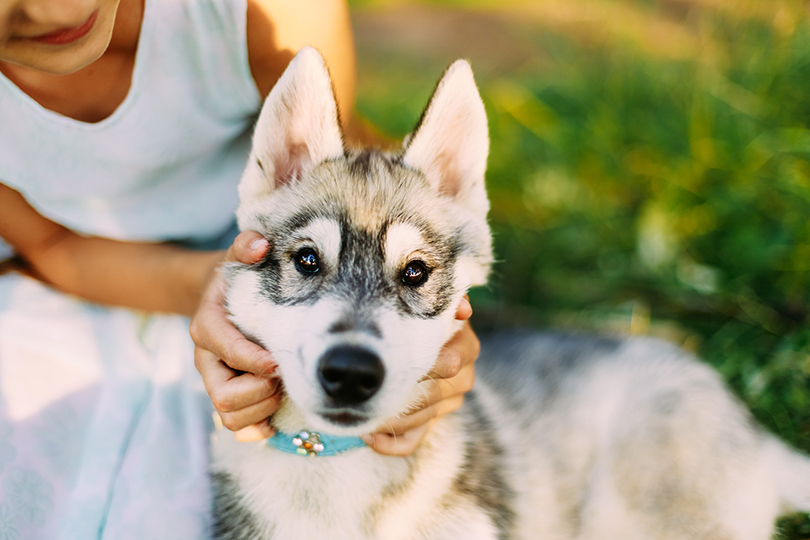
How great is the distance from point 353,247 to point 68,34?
1082mm

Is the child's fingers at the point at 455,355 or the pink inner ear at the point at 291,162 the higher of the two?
the pink inner ear at the point at 291,162

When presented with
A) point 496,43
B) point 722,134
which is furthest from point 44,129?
point 496,43

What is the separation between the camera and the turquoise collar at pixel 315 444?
5.92 ft

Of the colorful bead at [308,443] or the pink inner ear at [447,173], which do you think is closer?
the colorful bead at [308,443]

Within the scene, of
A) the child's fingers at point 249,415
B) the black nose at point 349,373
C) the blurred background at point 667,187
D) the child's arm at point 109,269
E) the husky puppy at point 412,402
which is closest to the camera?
the black nose at point 349,373

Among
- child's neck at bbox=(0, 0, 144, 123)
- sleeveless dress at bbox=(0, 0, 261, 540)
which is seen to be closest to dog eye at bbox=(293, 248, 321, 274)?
sleeveless dress at bbox=(0, 0, 261, 540)

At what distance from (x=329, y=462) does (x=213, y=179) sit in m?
1.45

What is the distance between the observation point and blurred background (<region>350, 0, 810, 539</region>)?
319cm

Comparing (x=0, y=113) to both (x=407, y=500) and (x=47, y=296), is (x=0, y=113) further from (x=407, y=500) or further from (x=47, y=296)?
(x=407, y=500)

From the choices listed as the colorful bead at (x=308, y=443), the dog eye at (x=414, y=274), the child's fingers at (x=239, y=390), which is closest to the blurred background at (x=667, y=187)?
the dog eye at (x=414, y=274)

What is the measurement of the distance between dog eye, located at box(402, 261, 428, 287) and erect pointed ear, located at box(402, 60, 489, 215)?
378 millimetres

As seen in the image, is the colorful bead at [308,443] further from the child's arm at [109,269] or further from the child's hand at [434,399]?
the child's arm at [109,269]

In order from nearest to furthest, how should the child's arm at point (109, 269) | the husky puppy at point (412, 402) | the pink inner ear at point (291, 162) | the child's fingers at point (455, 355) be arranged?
1. the husky puppy at point (412, 402)
2. the child's fingers at point (455, 355)
3. the pink inner ear at point (291, 162)
4. the child's arm at point (109, 269)

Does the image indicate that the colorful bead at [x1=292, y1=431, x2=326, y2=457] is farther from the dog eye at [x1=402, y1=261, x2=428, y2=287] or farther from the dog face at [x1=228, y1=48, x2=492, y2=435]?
the dog eye at [x1=402, y1=261, x2=428, y2=287]
